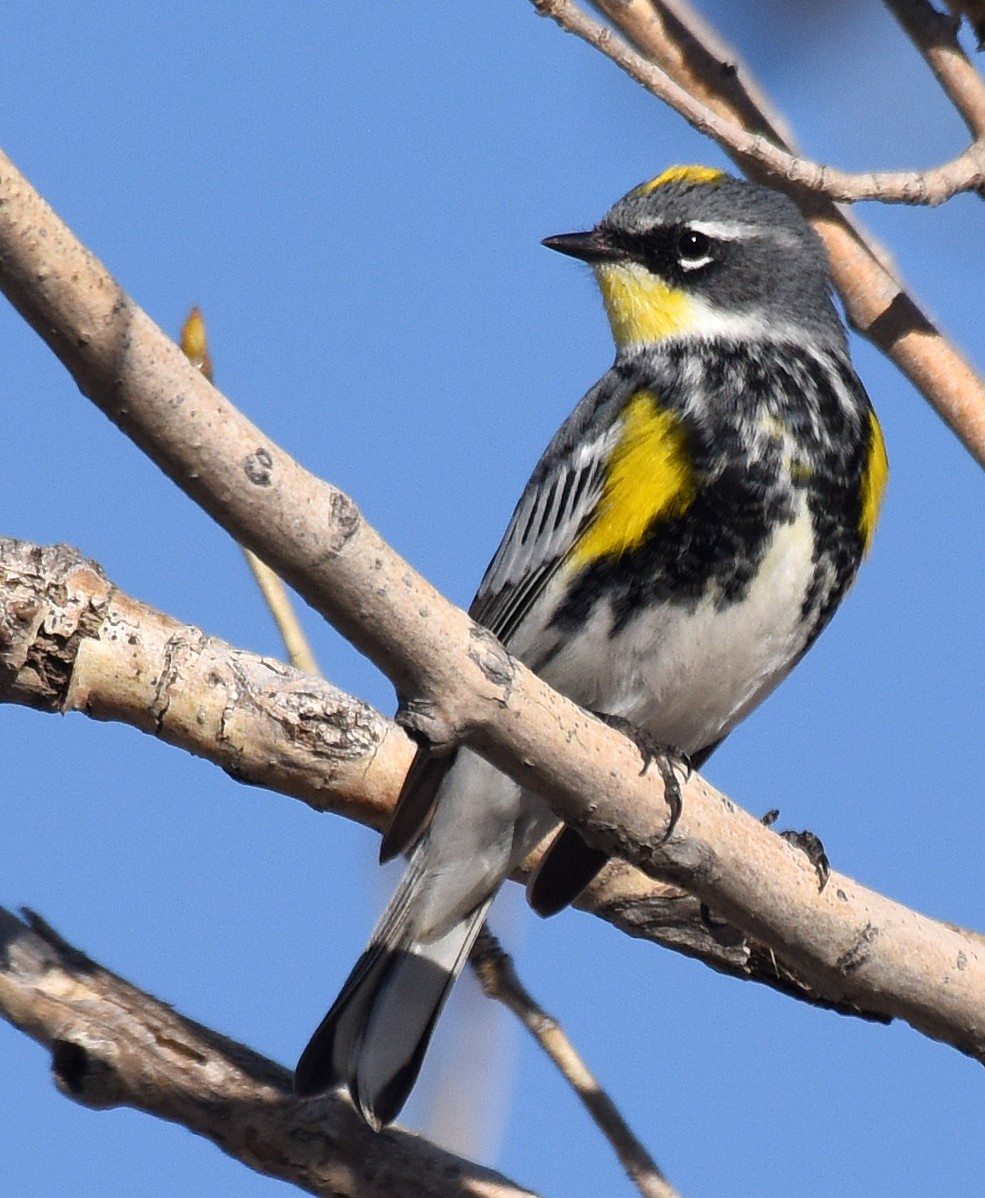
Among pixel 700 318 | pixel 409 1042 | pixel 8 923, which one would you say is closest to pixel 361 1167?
pixel 409 1042

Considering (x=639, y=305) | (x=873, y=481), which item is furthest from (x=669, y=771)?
(x=639, y=305)

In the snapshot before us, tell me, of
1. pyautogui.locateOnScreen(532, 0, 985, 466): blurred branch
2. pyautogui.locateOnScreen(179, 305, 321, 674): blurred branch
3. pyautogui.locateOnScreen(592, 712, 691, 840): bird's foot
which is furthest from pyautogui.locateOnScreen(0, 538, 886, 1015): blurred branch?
pyautogui.locateOnScreen(532, 0, 985, 466): blurred branch

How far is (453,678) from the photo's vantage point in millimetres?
3162

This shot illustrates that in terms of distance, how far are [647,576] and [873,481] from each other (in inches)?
35.2

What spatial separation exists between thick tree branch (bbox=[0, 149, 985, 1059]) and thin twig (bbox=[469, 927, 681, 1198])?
0.62m

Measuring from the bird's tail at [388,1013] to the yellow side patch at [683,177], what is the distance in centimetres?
261

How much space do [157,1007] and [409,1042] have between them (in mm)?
788

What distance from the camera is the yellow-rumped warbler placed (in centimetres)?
462

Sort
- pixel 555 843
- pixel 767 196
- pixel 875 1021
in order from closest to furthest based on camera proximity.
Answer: pixel 875 1021 < pixel 555 843 < pixel 767 196

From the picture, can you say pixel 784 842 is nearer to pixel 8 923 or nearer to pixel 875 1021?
pixel 875 1021

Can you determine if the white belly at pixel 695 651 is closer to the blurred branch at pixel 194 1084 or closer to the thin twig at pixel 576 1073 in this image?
the thin twig at pixel 576 1073

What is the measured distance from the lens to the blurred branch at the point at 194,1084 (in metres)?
4.14

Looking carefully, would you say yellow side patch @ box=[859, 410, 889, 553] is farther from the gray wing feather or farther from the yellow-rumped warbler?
the gray wing feather

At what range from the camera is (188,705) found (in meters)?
4.34
